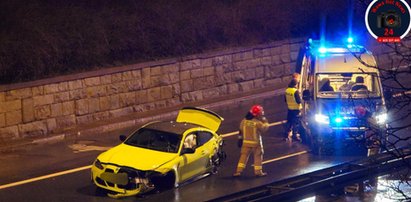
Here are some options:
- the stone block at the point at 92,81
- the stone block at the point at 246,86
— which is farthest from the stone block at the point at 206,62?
the stone block at the point at 92,81

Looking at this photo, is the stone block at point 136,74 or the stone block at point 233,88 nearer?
the stone block at point 136,74

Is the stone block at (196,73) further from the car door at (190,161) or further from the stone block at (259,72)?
the car door at (190,161)

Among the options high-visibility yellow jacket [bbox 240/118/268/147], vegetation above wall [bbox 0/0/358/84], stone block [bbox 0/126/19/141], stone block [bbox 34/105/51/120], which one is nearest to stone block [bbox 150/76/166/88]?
vegetation above wall [bbox 0/0/358/84]

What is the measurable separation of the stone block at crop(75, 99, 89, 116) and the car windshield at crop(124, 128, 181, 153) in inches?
230

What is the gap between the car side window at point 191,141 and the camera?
19.5 m

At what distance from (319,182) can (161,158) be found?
11.7ft

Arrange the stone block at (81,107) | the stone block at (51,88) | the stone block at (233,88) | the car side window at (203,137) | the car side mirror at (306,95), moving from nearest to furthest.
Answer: the car side window at (203,137), the car side mirror at (306,95), the stone block at (51,88), the stone block at (81,107), the stone block at (233,88)

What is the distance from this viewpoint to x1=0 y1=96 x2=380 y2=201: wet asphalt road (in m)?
18.8

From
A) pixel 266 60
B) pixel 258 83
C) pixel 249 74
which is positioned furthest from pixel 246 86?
pixel 266 60

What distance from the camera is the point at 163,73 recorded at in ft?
92.4

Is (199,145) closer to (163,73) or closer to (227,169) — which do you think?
(227,169)

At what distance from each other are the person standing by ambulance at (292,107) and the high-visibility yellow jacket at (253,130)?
12.6ft

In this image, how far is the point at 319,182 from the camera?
1692 cm

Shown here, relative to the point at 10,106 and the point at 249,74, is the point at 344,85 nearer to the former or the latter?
the point at 249,74
